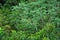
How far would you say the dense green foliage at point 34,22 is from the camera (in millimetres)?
4367

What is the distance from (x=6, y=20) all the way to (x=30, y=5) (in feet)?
2.75

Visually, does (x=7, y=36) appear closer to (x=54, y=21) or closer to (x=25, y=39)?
(x=25, y=39)

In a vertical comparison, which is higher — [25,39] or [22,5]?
[22,5]

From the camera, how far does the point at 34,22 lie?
4.95m

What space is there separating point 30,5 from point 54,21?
889 millimetres

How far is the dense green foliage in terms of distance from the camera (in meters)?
4.37

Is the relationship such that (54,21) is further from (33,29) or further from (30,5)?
(30,5)

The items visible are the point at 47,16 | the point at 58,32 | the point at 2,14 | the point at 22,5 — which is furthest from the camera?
the point at 2,14

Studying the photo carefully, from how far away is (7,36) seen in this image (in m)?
4.76

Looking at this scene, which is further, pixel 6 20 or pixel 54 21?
pixel 6 20

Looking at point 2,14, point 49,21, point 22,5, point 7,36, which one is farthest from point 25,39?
point 2,14

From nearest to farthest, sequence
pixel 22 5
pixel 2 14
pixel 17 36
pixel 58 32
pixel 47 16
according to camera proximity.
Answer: pixel 17 36
pixel 58 32
pixel 47 16
pixel 22 5
pixel 2 14

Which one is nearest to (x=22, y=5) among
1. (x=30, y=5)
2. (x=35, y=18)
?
(x=30, y=5)

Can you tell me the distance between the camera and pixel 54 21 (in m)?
4.98
